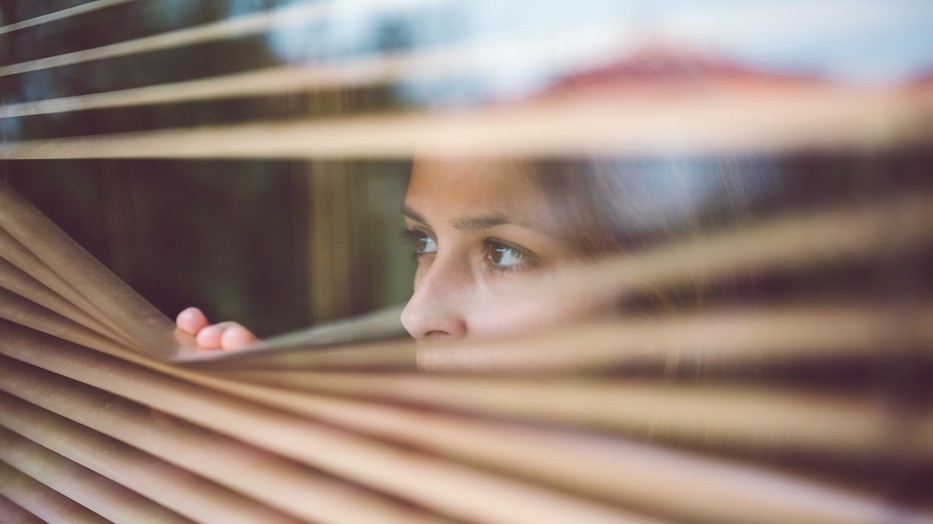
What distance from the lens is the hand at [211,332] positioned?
1134mm

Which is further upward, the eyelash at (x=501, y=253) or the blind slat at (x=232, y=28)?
the blind slat at (x=232, y=28)

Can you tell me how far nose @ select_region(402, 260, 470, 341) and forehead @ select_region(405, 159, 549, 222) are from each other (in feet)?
0.34

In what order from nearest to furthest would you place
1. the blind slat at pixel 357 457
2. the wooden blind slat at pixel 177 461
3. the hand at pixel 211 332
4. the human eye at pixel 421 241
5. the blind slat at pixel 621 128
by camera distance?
the blind slat at pixel 621 128, the blind slat at pixel 357 457, the wooden blind slat at pixel 177 461, the hand at pixel 211 332, the human eye at pixel 421 241

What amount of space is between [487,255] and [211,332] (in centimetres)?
53

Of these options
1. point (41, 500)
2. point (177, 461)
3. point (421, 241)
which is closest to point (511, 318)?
point (421, 241)

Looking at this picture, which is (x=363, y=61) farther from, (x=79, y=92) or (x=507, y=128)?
(x=79, y=92)

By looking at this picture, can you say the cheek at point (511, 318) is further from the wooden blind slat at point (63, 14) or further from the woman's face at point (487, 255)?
the wooden blind slat at point (63, 14)

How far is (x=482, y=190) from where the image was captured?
105 cm

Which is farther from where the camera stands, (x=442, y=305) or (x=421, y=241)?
(x=421, y=241)

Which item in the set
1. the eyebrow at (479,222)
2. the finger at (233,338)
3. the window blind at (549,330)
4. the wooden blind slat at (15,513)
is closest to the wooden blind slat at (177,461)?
the window blind at (549,330)

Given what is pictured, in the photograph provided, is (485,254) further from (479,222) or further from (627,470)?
(627,470)

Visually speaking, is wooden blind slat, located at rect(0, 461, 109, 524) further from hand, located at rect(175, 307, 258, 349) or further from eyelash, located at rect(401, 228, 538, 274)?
eyelash, located at rect(401, 228, 538, 274)

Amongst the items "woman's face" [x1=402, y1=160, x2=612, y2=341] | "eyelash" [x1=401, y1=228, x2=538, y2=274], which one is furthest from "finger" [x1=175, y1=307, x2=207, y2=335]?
"eyelash" [x1=401, y1=228, x2=538, y2=274]

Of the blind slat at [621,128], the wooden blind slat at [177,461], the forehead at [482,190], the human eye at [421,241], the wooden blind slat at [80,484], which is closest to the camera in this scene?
the blind slat at [621,128]
